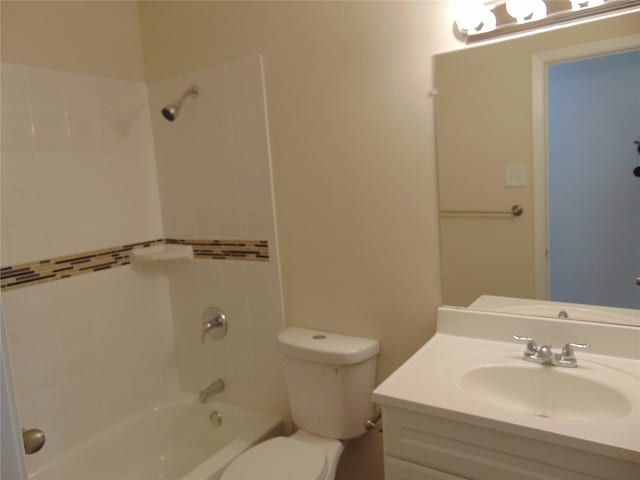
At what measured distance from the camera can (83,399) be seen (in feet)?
6.65

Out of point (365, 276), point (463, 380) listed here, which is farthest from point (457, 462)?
point (365, 276)

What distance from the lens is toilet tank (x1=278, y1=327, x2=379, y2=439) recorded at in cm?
174

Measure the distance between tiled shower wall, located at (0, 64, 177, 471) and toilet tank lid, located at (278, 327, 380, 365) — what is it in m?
0.79

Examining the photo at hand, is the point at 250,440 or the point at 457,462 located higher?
the point at 457,462

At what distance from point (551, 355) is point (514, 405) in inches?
7.0

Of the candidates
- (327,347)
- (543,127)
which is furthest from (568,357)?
(327,347)

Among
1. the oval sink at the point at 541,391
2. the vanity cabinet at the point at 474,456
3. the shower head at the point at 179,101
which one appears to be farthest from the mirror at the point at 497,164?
the shower head at the point at 179,101

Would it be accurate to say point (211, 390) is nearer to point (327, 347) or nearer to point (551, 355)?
point (327, 347)

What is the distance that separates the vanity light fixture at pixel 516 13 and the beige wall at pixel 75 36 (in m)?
1.48

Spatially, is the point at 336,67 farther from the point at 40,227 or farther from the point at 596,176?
the point at 40,227

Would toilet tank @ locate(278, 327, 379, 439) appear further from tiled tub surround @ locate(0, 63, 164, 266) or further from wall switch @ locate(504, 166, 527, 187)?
tiled tub surround @ locate(0, 63, 164, 266)

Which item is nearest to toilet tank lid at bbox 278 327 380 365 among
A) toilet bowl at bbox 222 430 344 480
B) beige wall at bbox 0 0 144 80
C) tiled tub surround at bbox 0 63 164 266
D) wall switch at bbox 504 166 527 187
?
toilet bowl at bbox 222 430 344 480

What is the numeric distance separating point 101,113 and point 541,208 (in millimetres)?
1799

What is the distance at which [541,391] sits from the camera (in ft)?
4.41
